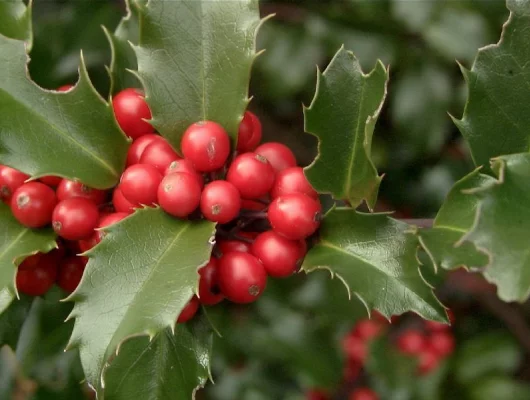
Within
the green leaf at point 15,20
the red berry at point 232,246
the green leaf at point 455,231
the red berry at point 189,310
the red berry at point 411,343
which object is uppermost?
the green leaf at point 15,20

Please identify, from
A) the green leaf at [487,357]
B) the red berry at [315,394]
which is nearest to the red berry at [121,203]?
the red berry at [315,394]

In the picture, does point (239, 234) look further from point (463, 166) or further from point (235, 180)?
point (463, 166)

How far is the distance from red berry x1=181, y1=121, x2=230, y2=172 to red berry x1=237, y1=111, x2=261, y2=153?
60mm

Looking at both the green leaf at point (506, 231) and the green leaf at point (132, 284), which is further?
the green leaf at point (132, 284)

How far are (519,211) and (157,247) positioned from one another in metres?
0.46

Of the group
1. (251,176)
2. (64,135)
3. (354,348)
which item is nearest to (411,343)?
(354,348)

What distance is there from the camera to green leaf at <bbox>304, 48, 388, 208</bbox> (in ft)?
3.00

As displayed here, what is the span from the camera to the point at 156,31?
97 cm

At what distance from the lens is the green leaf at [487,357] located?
88.6 inches

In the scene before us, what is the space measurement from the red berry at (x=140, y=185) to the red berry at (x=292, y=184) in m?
0.17

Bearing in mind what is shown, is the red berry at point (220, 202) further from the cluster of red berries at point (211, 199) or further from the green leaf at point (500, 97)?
the green leaf at point (500, 97)

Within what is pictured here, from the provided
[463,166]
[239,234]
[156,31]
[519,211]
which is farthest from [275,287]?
[519,211]

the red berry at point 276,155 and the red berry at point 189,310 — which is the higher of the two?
the red berry at point 276,155

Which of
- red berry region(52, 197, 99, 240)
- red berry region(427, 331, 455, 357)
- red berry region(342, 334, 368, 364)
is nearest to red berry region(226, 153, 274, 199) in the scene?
red berry region(52, 197, 99, 240)
